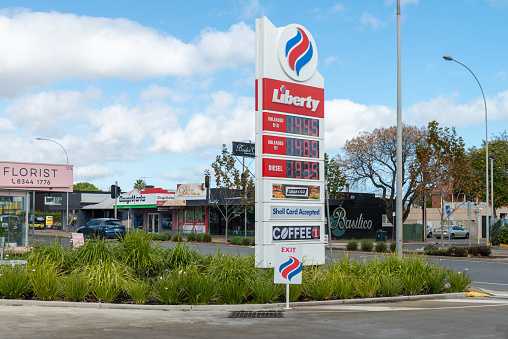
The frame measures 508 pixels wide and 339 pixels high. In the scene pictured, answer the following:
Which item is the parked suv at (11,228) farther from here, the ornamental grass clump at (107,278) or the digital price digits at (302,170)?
the digital price digits at (302,170)

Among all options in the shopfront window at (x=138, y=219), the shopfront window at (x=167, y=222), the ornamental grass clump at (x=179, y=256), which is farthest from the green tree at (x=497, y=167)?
the ornamental grass clump at (x=179, y=256)

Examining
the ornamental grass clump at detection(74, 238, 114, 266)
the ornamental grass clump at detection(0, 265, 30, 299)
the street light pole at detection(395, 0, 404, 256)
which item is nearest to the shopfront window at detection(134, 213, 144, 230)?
the street light pole at detection(395, 0, 404, 256)

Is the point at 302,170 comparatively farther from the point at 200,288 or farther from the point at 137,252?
the point at 137,252

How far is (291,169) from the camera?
14.3 m

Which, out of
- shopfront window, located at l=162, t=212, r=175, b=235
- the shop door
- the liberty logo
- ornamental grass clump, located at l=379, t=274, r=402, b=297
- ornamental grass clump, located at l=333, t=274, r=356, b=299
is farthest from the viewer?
the shop door

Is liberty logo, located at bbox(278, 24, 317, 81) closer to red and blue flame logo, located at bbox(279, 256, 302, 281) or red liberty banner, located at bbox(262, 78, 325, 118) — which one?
red liberty banner, located at bbox(262, 78, 325, 118)

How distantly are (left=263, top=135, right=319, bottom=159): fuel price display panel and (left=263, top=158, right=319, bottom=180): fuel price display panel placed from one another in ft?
0.66

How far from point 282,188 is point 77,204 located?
62.4 m

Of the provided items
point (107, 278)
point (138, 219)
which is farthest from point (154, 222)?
point (107, 278)

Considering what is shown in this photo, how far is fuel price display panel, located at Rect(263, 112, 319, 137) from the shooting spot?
14.0 meters

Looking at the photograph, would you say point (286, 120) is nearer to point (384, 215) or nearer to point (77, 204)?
point (384, 215)

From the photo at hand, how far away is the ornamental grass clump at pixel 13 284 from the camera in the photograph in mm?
11953

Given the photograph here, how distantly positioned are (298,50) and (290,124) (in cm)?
205

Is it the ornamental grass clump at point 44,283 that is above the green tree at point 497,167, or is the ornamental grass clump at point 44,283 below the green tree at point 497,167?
below
